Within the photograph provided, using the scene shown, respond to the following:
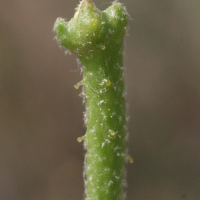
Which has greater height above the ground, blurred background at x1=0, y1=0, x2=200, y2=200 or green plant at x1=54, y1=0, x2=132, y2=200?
blurred background at x1=0, y1=0, x2=200, y2=200

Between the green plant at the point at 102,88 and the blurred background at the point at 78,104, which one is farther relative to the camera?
the blurred background at the point at 78,104

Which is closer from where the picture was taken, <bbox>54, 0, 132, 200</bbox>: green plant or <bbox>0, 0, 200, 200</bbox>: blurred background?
<bbox>54, 0, 132, 200</bbox>: green plant

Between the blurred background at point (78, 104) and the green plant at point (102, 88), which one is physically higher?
the blurred background at point (78, 104)

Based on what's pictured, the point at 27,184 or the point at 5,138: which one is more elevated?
the point at 5,138

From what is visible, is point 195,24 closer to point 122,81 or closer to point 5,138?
point 5,138

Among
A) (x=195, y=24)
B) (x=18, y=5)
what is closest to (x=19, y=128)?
(x=18, y=5)
